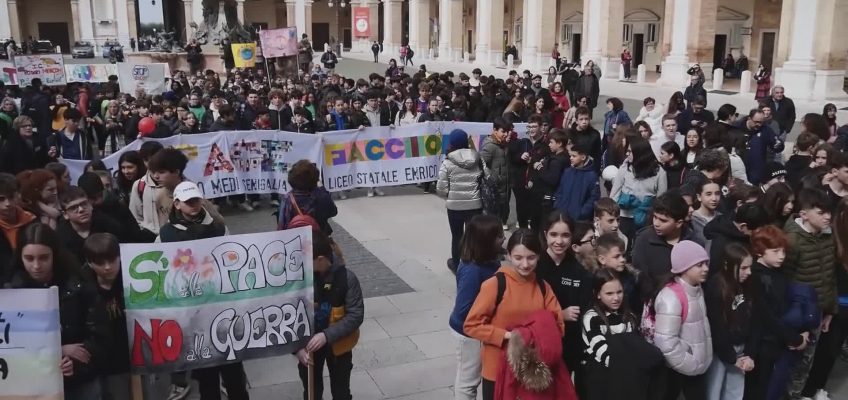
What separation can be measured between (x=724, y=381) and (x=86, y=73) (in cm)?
2012

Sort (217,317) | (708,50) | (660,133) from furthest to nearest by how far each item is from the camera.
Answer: (708,50), (660,133), (217,317)

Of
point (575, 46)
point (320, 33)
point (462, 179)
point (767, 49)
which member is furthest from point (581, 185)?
point (320, 33)

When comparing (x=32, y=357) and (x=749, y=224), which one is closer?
(x=32, y=357)

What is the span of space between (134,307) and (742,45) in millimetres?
36285

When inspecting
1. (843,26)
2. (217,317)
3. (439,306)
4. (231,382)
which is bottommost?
(439,306)

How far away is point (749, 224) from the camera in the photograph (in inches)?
206

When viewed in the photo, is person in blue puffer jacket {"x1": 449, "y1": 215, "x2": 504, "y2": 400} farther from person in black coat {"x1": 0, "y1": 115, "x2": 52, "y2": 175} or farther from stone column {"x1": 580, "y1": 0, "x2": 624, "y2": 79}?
stone column {"x1": 580, "y1": 0, "x2": 624, "y2": 79}

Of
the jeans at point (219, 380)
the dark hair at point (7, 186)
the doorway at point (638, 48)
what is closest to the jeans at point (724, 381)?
the jeans at point (219, 380)

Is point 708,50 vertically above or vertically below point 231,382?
above

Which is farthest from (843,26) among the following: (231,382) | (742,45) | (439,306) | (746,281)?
(231,382)

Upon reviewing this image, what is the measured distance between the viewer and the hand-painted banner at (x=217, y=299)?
435 cm

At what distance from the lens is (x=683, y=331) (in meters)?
4.27

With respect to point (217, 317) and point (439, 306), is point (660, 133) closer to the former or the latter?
point (439, 306)

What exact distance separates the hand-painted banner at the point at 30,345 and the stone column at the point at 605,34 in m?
29.6
